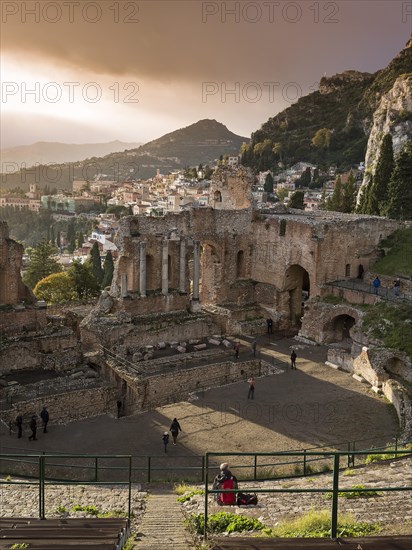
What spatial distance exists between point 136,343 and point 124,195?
117m

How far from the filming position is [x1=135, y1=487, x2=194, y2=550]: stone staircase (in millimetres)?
10672

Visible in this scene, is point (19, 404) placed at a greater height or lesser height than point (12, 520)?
lesser

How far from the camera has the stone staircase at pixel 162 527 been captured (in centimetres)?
1067

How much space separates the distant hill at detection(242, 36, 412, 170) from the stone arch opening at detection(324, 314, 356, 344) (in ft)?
258

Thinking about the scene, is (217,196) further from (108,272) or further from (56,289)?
(108,272)

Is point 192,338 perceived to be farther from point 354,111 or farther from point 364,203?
point 354,111

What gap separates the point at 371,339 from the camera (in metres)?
29.0

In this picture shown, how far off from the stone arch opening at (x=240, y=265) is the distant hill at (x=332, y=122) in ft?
247

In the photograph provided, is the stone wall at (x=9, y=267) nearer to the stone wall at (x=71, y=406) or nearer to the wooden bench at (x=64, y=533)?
the stone wall at (x=71, y=406)

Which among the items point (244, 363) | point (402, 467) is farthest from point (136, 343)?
point (402, 467)

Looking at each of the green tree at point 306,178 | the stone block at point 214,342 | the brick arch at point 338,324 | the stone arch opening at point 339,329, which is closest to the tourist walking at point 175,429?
the stone block at point 214,342

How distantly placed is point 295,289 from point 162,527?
26.7 metres

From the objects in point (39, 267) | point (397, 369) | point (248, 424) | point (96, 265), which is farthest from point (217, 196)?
point (96, 265)

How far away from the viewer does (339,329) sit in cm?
3353
